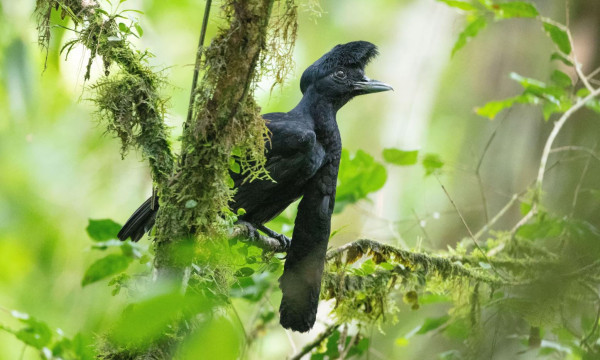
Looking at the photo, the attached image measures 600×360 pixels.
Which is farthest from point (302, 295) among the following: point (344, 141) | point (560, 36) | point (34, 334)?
point (344, 141)

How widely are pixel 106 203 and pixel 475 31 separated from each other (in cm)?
371

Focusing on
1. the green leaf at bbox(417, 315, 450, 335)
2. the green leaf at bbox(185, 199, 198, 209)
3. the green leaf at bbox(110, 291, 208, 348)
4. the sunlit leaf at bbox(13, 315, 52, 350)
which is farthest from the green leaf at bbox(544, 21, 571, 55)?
the green leaf at bbox(110, 291, 208, 348)

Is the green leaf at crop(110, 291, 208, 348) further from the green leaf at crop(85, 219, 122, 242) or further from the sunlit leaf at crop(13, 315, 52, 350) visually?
the green leaf at crop(85, 219, 122, 242)

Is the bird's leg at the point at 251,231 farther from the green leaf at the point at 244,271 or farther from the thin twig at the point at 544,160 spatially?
the thin twig at the point at 544,160

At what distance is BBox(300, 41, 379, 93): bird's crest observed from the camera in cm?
355

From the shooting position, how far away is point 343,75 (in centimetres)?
355

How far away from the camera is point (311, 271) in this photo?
9.44ft

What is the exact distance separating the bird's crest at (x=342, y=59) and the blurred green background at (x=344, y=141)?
359 mm

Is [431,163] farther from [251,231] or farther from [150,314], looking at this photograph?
[150,314]

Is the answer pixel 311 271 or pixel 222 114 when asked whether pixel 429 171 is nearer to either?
pixel 311 271

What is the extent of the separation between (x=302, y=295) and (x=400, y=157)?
1.28 meters

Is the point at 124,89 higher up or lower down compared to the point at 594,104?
higher up

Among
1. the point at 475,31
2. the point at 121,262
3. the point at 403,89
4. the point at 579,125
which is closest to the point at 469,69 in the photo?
the point at 403,89

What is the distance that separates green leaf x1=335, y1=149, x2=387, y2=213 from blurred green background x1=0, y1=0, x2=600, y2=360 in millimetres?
275
